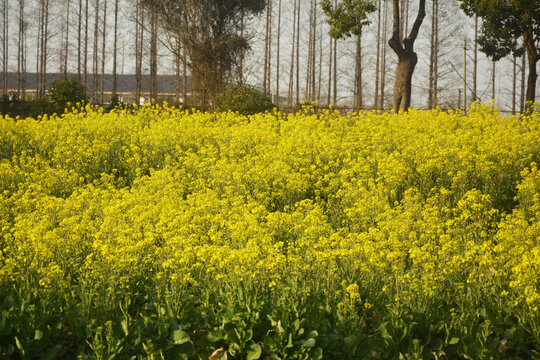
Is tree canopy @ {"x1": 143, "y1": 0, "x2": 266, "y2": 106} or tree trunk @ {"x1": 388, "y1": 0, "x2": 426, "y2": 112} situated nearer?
tree trunk @ {"x1": 388, "y1": 0, "x2": 426, "y2": 112}

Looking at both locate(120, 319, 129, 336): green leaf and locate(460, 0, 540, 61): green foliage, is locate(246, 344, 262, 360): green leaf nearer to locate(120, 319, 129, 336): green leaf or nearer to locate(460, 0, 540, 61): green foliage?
locate(120, 319, 129, 336): green leaf

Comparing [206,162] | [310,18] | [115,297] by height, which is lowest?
[115,297]

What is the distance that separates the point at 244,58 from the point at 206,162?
14377 millimetres

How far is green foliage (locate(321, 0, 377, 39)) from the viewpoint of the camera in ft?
51.9

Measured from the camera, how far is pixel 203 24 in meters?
20.0

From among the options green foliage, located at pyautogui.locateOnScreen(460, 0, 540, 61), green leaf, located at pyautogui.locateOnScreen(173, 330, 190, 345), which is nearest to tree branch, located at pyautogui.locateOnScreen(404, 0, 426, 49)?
green foliage, located at pyautogui.locateOnScreen(460, 0, 540, 61)

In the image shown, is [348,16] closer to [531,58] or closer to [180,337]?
[531,58]

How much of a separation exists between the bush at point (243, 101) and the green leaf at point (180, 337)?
46.0 ft

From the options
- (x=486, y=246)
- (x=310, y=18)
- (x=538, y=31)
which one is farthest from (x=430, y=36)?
(x=486, y=246)

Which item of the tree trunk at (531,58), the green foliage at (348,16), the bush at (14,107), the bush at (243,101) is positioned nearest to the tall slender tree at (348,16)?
the green foliage at (348,16)

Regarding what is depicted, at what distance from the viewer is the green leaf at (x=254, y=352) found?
121 inches

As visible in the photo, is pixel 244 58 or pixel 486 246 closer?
pixel 486 246

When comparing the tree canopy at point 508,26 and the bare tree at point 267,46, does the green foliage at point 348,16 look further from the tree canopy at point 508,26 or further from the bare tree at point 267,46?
the bare tree at point 267,46

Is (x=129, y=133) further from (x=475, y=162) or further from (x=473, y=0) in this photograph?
(x=473, y=0)
